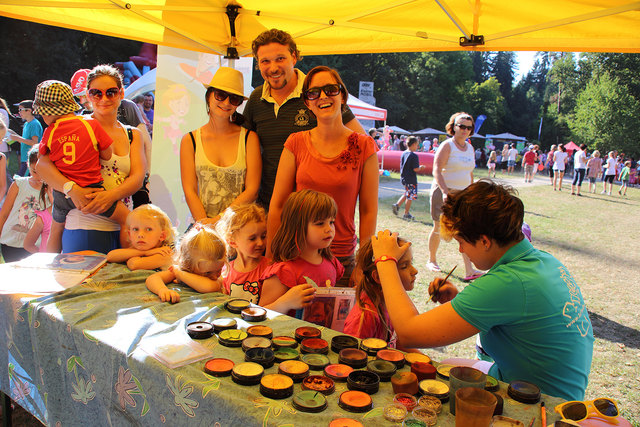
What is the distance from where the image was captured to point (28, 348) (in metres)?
1.81

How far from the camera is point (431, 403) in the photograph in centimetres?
117

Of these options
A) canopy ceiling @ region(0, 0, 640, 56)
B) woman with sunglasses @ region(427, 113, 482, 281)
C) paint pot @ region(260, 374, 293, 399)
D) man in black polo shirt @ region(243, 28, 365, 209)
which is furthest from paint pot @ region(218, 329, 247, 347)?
woman with sunglasses @ region(427, 113, 482, 281)

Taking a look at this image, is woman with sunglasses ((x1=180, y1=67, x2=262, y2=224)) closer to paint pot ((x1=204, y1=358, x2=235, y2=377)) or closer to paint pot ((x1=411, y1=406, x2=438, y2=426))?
paint pot ((x1=204, y1=358, x2=235, y2=377))

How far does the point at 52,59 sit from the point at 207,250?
22.5m

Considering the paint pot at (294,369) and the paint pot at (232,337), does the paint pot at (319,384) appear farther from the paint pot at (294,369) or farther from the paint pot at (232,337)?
the paint pot at (232,337)

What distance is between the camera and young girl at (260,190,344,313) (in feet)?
6.73

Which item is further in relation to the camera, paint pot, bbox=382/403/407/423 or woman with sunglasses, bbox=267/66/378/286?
woman with sunglasses, bbox=267/66/378/286

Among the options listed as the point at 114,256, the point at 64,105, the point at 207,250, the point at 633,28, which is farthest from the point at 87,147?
the point at 633,28

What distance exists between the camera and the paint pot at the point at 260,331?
1.52 m

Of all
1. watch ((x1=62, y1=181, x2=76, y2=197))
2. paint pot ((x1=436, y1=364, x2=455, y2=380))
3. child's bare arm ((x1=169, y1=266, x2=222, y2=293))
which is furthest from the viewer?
watch ((x1=62, y1=181, x2=76, y2=197))

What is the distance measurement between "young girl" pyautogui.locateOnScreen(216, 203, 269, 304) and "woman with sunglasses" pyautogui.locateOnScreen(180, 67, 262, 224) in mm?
448

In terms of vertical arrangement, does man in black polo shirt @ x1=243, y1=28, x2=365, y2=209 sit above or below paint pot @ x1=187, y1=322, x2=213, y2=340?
above

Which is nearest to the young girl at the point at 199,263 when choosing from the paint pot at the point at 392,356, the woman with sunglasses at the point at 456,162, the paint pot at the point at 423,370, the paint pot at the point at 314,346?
the paint pot at the point at 314,346

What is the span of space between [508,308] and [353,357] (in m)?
0.49
